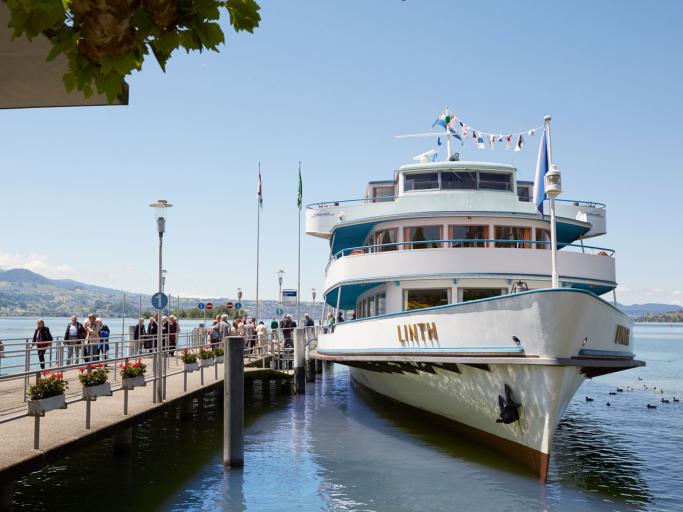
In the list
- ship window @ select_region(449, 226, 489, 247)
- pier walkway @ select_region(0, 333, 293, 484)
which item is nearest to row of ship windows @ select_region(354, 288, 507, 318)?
ship window @ select_region(449, 226, 489, 247)

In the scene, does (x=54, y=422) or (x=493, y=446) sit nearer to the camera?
(x=54, y=422)

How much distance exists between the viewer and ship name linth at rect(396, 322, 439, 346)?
14.5m

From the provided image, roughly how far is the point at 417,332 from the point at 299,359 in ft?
38.3

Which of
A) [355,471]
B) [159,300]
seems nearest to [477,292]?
[355,471]

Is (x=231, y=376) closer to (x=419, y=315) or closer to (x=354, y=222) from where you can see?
(x=419, y=315)

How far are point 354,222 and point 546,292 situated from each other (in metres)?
8.00

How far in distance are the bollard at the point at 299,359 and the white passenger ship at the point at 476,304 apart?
257 cm

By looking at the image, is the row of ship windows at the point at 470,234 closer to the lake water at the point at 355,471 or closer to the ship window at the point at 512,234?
the ship window at the point at 512,234

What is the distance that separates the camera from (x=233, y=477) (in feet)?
44.5

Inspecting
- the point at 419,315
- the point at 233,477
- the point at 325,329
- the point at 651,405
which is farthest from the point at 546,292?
the point at 651,405

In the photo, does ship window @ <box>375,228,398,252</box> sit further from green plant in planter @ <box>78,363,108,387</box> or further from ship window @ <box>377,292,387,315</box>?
green plant in planter @ <box>78,363,108,387</box>

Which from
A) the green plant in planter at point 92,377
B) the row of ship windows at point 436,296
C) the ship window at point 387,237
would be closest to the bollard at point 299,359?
the ship window at point 387,237

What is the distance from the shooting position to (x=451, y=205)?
1873 centimetres

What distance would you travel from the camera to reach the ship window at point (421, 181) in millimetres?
20062
